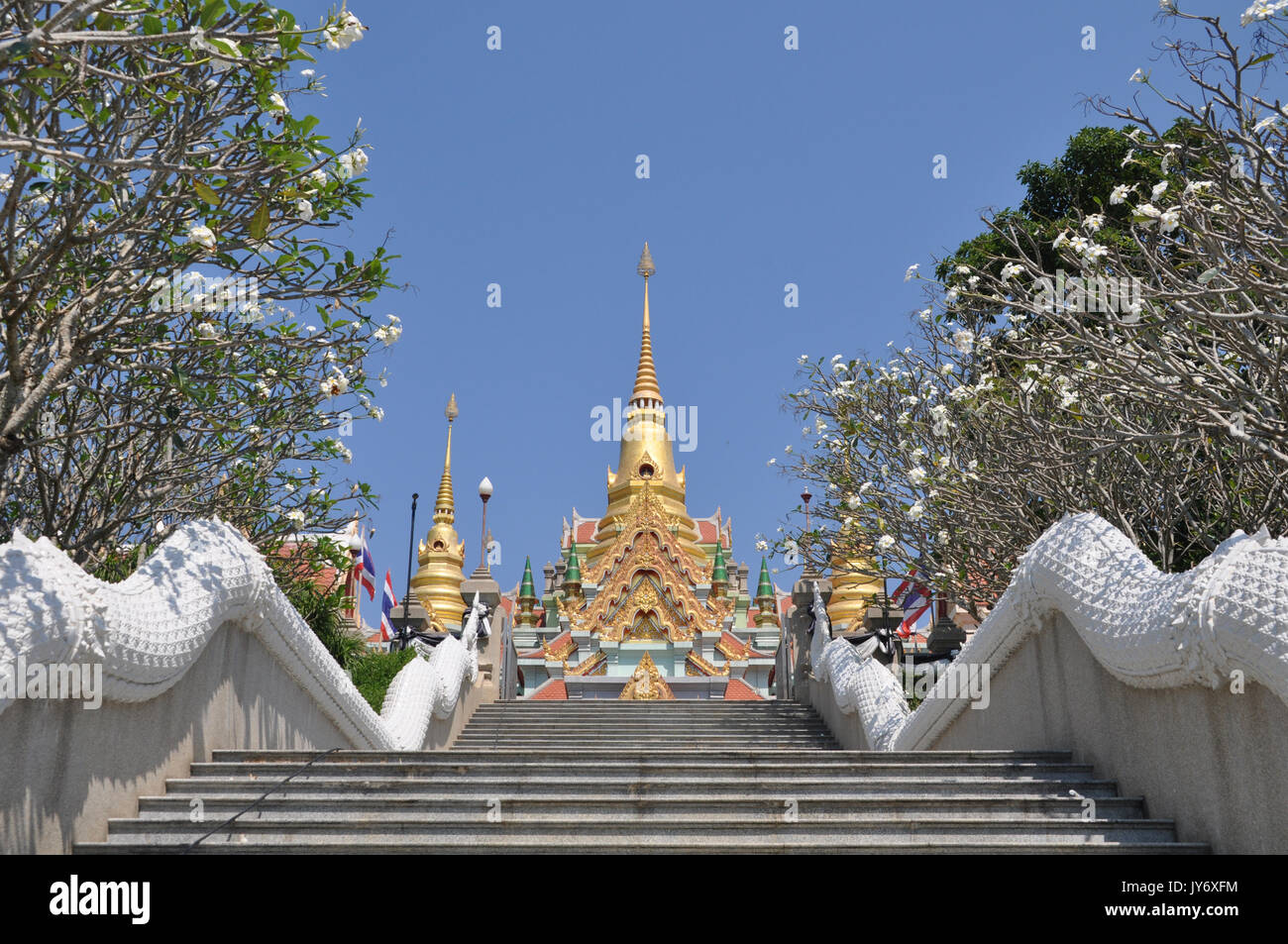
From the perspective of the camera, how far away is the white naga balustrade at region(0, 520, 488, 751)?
183 inches

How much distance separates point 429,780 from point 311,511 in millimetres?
7202

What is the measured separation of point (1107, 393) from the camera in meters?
10.7

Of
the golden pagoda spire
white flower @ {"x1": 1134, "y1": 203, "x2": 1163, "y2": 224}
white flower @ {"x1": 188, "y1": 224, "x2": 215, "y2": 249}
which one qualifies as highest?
the golden pagoda spire

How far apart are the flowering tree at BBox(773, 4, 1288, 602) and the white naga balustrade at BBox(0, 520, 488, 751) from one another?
18.9ft

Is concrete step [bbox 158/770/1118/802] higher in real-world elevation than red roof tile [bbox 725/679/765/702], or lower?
lower

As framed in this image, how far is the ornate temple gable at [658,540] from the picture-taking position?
132 feet

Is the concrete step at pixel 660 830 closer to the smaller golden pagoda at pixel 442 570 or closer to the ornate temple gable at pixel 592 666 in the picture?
the ornate temple gable at pixel 592 666

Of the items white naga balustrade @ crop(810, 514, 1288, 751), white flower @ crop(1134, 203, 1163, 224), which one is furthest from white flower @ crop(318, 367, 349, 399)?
white flower @ crop(1134, 203, 1163, 224)

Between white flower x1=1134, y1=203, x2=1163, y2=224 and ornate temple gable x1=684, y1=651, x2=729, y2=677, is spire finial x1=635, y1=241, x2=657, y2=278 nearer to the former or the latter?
ornate temple gable x1=684, y1=651, x2=729, y2=677

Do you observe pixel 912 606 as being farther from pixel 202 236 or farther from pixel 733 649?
pixel 733 649

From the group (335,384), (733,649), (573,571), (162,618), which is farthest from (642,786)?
(573,571)

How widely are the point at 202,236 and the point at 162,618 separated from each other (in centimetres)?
239
